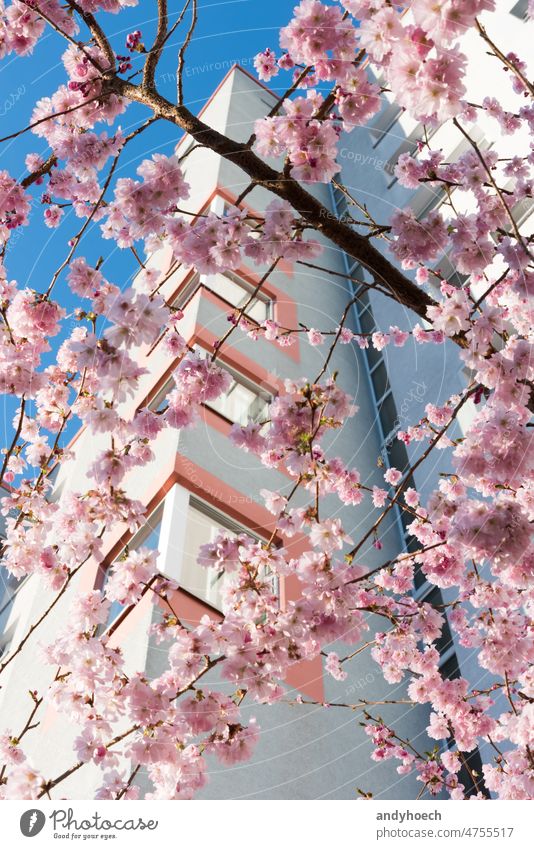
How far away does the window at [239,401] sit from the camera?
342 inches

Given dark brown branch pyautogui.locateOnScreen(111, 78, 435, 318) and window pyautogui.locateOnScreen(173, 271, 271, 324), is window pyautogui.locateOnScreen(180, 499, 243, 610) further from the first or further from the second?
window pyautogui.locateOnScreen(173, 271, 271, 324)

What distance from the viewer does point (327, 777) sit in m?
6.23

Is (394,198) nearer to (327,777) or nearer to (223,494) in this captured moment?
(223,494)

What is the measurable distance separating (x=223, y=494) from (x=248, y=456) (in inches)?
34.1

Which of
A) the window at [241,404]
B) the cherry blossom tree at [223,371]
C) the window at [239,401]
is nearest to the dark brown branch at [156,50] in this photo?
the cherry blossom tree at [223,371]

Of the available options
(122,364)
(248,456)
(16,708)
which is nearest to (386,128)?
(248,456)

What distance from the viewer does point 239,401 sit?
29.8 ft

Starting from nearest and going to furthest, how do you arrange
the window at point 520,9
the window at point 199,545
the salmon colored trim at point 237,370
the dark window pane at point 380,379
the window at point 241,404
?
the window at point 199,545 → the window at point 241,404 → the salmon colored trim at point 237,370 → the window at point 520,9 → the dark window pane at point 380,379

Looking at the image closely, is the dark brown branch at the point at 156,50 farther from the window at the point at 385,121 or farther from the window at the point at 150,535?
the window at the point at 385,121

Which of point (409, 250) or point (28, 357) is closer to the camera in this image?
point (409, 250)

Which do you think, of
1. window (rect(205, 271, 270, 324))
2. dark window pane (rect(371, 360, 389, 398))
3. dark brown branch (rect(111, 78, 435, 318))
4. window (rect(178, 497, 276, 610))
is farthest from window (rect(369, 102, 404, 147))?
dark brown branch (rect(111, 78, 435, 318))

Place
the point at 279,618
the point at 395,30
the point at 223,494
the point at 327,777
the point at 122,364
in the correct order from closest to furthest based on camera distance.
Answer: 1. the point at 395,30
2. the point at 122,364
3. the point at 279,618
4. the point at 327,777
5. the point at 223,494

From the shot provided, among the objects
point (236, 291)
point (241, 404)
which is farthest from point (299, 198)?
point (236, 291)

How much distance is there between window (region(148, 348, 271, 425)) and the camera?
8.70m
